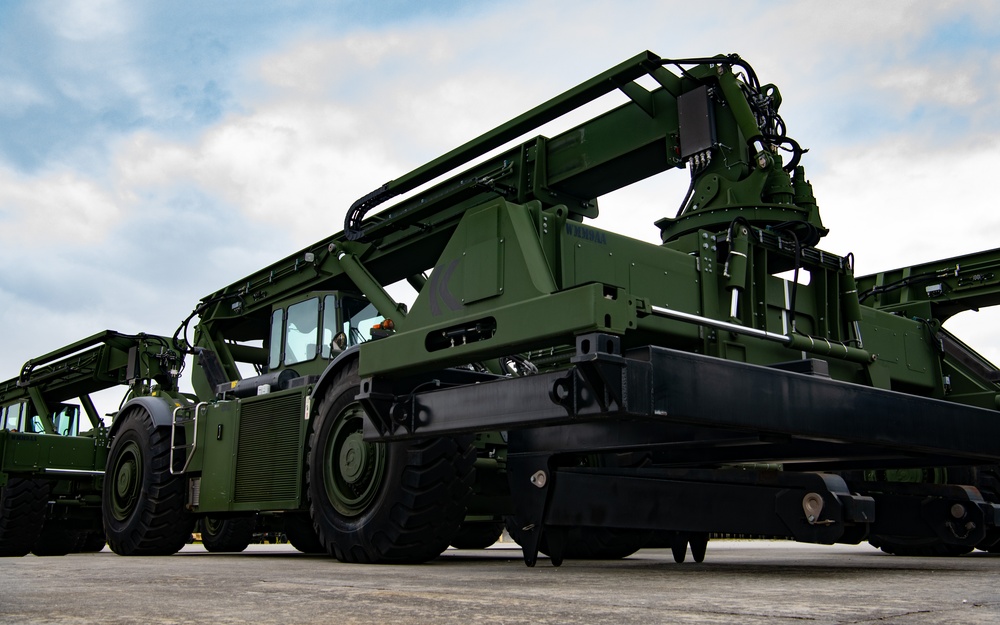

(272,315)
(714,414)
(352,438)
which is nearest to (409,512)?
→ (352,438)

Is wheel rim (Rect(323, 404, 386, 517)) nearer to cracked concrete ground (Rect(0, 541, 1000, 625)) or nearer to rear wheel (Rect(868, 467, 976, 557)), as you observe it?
cracked concrete ground (Rect(0, 541, 1000, 625))

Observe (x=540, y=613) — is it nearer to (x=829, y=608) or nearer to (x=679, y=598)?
(x=679, y=598)

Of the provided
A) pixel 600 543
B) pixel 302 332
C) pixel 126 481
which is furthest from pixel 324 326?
pixel 126 481

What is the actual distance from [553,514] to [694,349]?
49.8 inches

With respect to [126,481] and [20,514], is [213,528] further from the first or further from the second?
[126,481]

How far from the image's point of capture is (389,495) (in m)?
6.07

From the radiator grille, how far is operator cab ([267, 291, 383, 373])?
53 centimetres

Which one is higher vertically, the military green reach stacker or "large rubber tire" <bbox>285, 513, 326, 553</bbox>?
the military green reach stacker

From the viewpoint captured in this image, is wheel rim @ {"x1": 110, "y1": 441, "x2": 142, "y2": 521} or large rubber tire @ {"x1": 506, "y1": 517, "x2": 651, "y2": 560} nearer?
large rubber tire @ {"x1": 506, "y1": 517, "x2": 651, "y2": 560}

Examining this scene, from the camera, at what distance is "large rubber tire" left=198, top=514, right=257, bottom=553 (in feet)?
39.5

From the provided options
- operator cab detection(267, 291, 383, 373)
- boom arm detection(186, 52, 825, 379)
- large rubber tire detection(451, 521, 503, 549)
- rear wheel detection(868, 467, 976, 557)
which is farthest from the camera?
large rubber tire detection(451, 521, 503, 549)

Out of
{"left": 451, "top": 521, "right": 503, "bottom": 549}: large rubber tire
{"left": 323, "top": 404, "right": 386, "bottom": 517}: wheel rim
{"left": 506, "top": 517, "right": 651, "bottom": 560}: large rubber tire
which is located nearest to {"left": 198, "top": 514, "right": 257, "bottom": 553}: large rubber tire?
{"left": 451, "top": 521, "right": 503, "bottom": 549}: large rubber tire

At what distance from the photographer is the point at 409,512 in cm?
598

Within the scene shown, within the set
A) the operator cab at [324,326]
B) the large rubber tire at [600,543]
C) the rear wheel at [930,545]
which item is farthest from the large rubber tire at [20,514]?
the rear wheel at [930,545]
